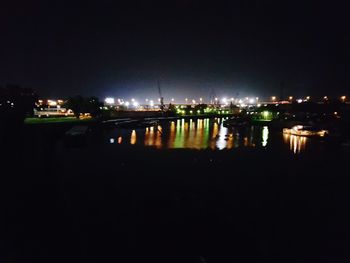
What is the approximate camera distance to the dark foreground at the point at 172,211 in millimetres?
5703

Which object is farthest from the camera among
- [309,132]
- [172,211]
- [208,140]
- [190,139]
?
[309,132]

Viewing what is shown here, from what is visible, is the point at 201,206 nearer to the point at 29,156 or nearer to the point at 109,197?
the point at 109,197

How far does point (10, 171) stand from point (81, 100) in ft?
134

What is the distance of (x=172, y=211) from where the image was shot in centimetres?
759

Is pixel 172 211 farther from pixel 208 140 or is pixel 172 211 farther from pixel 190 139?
pixel 190 139

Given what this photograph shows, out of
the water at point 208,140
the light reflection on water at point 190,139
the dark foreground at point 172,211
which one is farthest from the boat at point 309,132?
the dark foreground at point 172,211

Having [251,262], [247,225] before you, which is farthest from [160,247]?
[247,225]

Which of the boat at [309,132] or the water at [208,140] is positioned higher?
the boat at [309,132]

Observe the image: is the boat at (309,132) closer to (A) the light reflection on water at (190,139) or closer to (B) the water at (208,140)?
(B) the water at (208,140)

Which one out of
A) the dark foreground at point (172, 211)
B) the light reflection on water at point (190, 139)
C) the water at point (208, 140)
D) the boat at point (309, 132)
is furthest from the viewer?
the boat at point (309, 132)

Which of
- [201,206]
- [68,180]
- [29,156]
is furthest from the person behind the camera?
[29,156]

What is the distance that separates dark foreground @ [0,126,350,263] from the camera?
5.70m

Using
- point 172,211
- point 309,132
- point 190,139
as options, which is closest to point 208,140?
point 190,139

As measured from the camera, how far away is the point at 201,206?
803 cm
